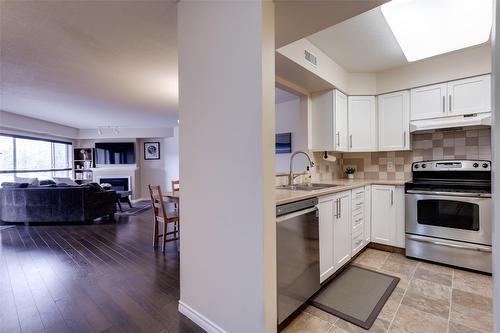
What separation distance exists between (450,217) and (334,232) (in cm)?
141

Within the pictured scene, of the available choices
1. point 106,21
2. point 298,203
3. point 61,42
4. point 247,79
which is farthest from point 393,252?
point 61,42

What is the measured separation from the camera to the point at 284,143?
4805mm

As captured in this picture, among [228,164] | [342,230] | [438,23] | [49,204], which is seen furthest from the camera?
[49,204]

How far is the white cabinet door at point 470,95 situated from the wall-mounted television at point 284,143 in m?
2.52

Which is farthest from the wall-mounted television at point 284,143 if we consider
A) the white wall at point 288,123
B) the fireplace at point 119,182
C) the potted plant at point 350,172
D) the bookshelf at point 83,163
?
the bookshelf at point 83,163

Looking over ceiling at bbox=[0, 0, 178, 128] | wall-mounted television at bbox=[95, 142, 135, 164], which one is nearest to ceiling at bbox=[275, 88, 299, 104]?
ceiling at bbox=[0, 0, 178, 128]

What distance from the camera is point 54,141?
698cm

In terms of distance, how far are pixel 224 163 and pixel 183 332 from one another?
1.21 m

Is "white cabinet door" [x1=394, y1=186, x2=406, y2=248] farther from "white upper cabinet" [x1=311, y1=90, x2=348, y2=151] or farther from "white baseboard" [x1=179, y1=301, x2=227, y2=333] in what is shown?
"white baseboard" [x1=179, y1=301, x2=227, y2=333]

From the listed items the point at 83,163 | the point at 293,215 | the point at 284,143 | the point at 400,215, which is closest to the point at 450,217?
the point at 400,215

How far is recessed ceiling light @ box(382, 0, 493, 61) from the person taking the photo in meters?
1.80

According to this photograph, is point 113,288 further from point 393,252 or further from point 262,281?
point 393,252

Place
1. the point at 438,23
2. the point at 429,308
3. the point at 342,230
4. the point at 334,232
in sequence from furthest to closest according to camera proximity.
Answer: the point at 342,230
the point at 334,232
the point at 438,23
the point at 429,308

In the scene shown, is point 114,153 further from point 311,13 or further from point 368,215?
point 311,13
